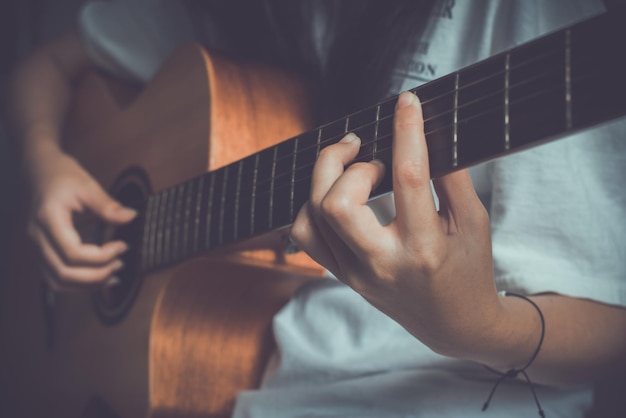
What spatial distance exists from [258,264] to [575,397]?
0.40 meters

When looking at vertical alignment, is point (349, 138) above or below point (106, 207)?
above

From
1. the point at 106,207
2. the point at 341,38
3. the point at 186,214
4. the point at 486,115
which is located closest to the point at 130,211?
the point at 106,207

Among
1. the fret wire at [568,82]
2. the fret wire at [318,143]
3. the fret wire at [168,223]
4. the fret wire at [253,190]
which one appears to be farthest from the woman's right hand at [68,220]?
the fret wire at [568,82]

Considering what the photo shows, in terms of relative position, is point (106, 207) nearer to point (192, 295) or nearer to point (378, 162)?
point (192, 295)

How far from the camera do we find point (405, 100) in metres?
0.47

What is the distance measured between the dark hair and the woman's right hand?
0.34 meters

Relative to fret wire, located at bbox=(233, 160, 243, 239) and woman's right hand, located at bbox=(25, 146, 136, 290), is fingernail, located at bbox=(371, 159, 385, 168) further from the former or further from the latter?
woman's right hand, located at bbox=(25, 146, 136, 290)

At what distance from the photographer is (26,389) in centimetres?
113

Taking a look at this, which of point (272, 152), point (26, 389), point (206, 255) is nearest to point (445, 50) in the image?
point (272, 152)

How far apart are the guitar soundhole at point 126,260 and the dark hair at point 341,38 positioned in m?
0.30

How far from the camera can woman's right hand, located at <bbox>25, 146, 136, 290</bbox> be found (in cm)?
89

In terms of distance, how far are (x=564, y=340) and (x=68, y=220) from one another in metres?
0.73

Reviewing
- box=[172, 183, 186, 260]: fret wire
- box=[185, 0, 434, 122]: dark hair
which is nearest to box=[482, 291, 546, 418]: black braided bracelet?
box=[185, 0, 434, 122]: dark hair

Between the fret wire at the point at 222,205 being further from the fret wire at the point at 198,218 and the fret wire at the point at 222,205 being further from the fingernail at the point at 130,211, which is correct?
the fingernail at the point at 130,211
